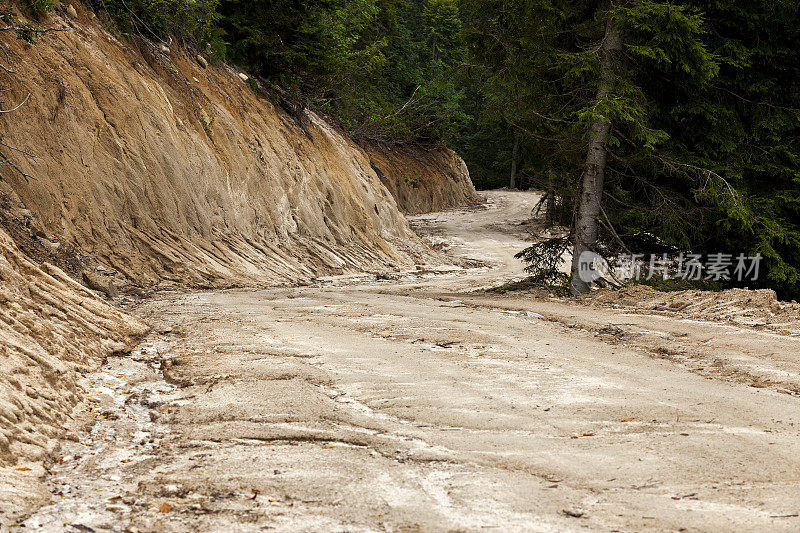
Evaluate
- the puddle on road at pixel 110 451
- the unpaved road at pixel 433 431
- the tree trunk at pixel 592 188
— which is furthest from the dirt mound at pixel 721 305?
the puddle on road at pixel 110 451

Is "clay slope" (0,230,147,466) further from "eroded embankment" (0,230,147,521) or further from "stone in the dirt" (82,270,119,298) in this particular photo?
"stone in the dirt" (82,270,119,298)

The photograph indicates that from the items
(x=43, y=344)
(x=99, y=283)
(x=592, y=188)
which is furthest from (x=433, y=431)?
(x=592, y=188)

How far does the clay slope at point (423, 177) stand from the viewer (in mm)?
33938

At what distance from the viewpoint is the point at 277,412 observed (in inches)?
189

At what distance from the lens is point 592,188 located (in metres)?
12.4

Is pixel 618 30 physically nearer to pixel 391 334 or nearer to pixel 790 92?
pixel 790 92

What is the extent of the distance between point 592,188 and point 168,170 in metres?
8.28

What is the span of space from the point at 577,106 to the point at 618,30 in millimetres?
1473

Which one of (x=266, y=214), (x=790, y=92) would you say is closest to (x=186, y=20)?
(x=266, y=214)

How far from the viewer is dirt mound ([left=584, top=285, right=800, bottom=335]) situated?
8.64 meters

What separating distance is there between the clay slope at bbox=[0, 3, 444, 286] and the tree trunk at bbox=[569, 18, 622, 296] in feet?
19.7

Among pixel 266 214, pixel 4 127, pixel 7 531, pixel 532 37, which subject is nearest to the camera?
pixel 7 531

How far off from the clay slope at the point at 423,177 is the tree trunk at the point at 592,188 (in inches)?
788

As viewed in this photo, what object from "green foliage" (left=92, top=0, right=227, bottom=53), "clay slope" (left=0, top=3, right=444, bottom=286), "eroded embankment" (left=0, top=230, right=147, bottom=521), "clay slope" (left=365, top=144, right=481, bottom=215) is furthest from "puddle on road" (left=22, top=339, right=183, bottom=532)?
"clay slope" (left=365, top=144, right=481, bottom=215)
